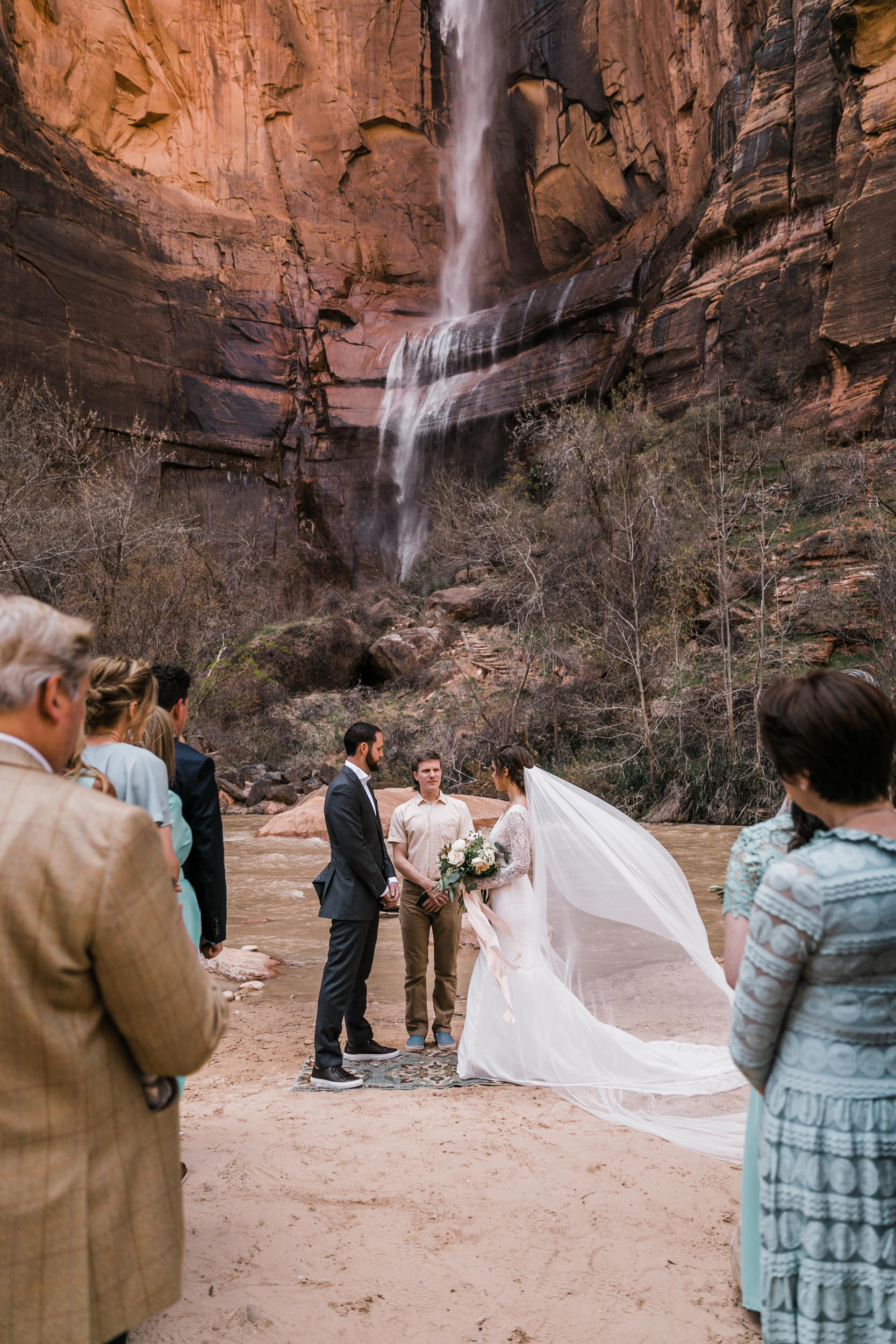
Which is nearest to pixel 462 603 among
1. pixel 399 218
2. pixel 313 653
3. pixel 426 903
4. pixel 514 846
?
pixel 313 653

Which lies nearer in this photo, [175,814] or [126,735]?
[126,735]

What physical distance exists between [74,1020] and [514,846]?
3.93 metres

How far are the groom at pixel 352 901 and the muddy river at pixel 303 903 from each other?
1858mm

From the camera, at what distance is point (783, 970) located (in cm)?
171

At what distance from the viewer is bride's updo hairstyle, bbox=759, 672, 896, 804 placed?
1765mm

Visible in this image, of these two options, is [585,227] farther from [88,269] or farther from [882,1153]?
[882,1153]

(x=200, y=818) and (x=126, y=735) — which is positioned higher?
(x=126, y=735)

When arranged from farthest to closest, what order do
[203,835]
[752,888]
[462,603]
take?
[462,603]
[203,835]
[752,888]

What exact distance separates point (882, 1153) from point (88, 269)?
3280 cm

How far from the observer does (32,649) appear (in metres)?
1.46

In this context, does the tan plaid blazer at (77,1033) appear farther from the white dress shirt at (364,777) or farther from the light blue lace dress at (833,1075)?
the white dress shirt at (364,777)

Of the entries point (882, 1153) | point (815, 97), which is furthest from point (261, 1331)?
point (815, 97)

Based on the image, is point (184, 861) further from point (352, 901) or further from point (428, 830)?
point (428, 830)

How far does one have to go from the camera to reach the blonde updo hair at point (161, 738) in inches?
132
